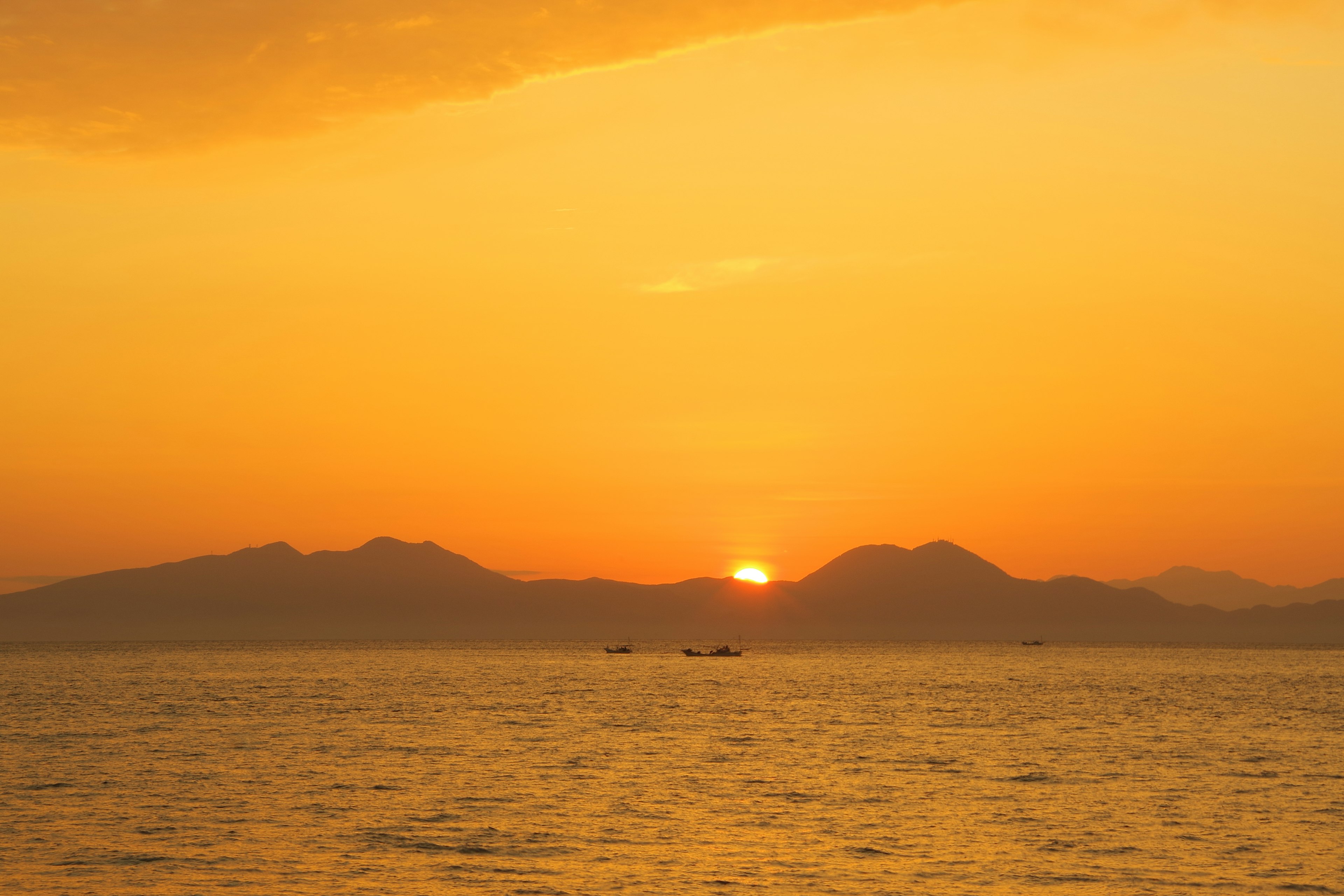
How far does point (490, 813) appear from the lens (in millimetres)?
57812

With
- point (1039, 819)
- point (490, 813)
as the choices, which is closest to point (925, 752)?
point (1039, 819)

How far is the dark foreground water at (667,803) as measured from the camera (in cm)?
4484

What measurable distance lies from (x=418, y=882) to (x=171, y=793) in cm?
2714

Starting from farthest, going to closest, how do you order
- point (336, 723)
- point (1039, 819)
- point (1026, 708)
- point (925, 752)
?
point (1026, 708)
point (336, 723)
point (925, 752)
point (1039, 819)

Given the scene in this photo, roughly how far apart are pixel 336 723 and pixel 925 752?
54.0 metres

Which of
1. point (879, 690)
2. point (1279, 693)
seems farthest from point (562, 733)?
point (1279, 693)

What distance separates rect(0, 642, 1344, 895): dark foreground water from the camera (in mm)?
44844

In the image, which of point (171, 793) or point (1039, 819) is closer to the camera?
point (1039, 819)

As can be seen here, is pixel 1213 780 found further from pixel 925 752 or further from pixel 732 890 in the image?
pixel 732 890

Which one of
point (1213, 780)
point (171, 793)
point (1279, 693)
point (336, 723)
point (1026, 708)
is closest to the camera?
point (171, 793)

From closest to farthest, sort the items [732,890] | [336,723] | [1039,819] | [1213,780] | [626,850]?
[732,890] → [626,850] → [1039,819] → [1213,780] → [336,723]

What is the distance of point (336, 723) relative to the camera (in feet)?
358

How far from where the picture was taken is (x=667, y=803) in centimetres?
6066

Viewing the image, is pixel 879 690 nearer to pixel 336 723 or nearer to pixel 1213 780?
pixel 336 723
